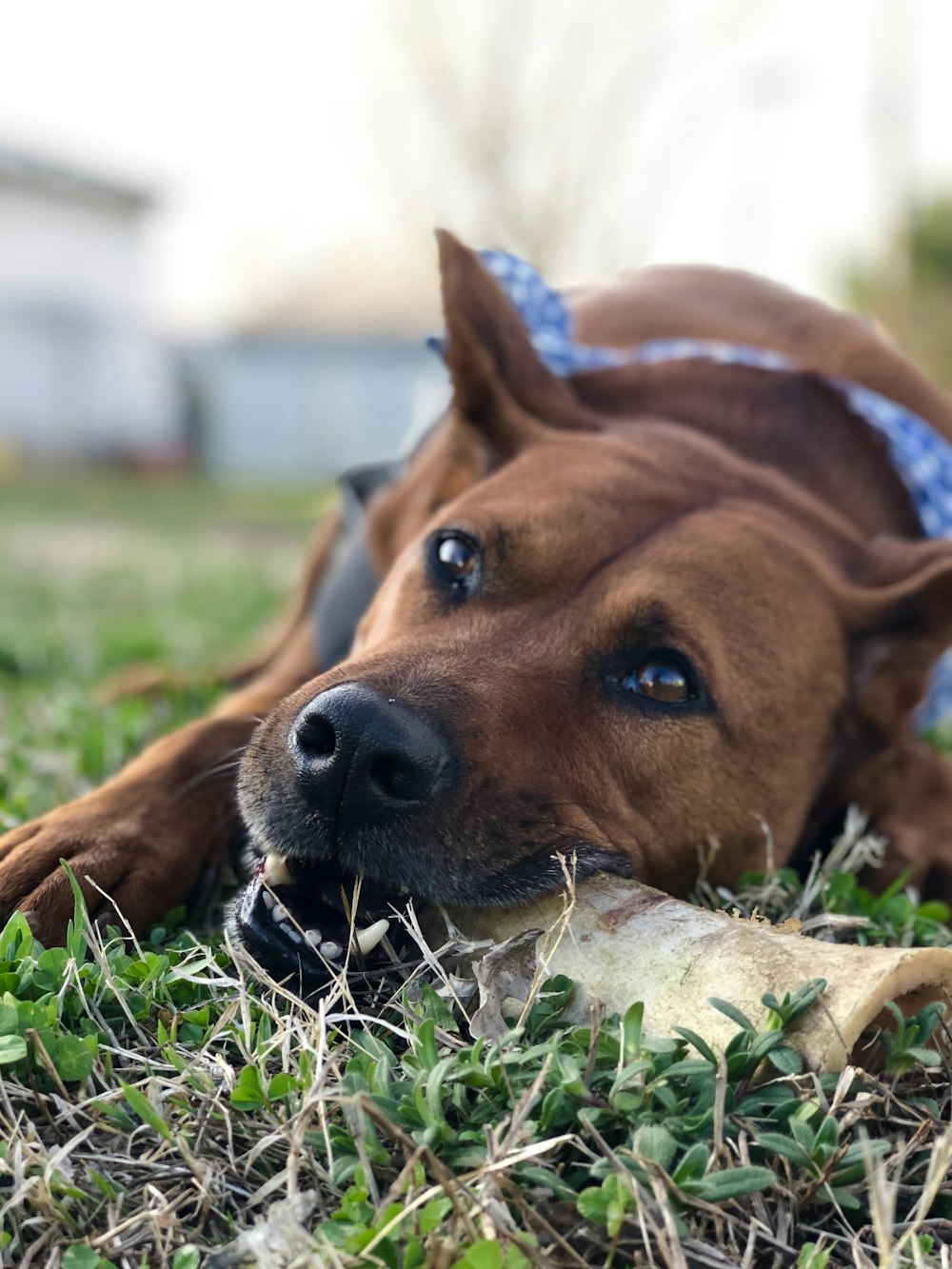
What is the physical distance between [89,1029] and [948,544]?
83.1 inches

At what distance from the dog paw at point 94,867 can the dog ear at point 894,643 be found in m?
1.40

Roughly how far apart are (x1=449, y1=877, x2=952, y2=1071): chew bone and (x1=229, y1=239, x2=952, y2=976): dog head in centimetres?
12

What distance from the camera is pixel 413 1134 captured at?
1.51m

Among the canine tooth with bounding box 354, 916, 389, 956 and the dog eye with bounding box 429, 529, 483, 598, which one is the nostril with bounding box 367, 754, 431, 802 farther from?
the dog eye with bounding box 429, 529, 483, 598

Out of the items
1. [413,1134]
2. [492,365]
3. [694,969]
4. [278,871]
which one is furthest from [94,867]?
[492,365]

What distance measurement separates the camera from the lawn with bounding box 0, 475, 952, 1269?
4.64ft

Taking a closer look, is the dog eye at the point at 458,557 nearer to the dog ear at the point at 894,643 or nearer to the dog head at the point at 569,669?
the dog head at the point at 569,669

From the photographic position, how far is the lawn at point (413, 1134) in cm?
141

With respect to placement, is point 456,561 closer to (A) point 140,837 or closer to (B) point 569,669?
(B) point 569,669

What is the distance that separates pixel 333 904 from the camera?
2.04 m

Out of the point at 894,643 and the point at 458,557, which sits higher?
the point at 458,557

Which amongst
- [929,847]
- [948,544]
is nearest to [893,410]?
[948,544]

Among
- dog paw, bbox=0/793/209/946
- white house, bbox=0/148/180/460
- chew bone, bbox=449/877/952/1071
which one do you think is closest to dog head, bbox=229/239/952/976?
chew bone, bbox=449/877/952/1071

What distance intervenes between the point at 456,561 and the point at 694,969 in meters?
1.00
